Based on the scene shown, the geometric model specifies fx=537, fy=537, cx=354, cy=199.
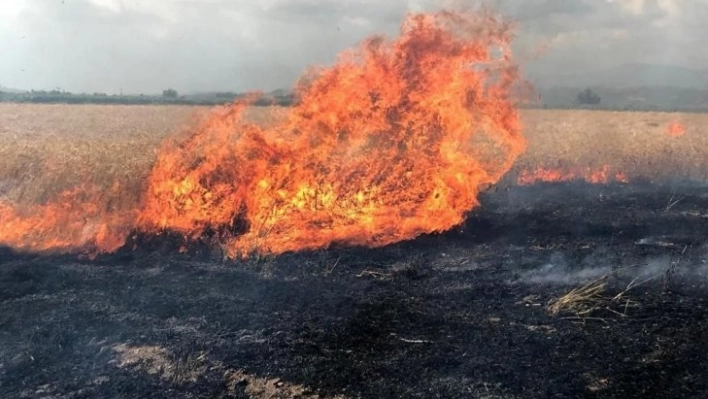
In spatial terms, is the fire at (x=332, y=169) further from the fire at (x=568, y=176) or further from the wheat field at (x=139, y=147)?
the fire at (x=568, y=176)

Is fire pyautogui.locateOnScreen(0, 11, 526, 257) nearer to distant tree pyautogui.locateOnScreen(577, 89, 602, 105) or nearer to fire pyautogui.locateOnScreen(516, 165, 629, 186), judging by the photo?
fire pyautogui.locateOnScreen(516, 165, 629, 186)

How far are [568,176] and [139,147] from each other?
57.9ft

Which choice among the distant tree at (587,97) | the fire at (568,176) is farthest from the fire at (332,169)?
the distant tree at (587,97)

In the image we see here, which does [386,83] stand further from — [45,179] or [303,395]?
[45,179]

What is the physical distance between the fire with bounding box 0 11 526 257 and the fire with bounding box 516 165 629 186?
7343 mm

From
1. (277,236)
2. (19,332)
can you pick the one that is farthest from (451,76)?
(19,332)

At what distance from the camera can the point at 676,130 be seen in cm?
3262

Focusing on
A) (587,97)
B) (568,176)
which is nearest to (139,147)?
(568,176)

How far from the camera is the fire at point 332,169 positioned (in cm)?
1195

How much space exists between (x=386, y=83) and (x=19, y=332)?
9106mm

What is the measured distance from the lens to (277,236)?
11531 millimetres

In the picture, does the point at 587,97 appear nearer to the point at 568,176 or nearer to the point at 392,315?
the point at 568,176

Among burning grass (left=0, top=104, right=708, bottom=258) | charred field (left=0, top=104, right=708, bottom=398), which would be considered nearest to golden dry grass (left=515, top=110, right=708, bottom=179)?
burning grass (left=0, top=104, right=708, bottom=258)

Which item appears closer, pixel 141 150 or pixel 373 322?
pixel 373 322
